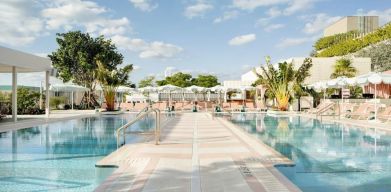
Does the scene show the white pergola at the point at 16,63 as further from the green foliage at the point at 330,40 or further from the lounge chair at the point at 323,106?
the green foliage at the point at 330,40

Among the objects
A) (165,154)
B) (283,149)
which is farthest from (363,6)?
(165,154)

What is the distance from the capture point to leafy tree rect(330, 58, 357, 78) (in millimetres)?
37844

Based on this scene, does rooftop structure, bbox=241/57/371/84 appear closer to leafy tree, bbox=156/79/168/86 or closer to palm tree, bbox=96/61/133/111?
palm tree, bbox=96/61/133/111

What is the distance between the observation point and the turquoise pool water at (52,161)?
629 cm

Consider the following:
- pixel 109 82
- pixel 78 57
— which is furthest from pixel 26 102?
pixel 78 57

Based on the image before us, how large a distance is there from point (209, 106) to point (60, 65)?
16.4m

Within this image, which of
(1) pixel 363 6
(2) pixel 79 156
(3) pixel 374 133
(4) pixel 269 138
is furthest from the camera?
(1) pixel 363 6

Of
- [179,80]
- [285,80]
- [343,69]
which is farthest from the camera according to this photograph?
[179,80]

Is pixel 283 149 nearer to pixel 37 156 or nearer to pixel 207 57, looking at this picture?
pixel 37 156

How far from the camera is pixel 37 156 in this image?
9125 millimetres

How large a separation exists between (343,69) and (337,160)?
3145 cm

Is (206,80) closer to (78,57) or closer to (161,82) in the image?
(161,82)

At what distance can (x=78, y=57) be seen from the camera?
40000 millimetres

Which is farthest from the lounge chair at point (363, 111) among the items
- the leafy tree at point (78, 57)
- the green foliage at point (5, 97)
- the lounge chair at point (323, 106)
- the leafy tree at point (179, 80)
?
the leafy tree at point (179, 80)
